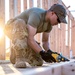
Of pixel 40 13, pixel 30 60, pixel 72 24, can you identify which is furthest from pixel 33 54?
pixel 72 24

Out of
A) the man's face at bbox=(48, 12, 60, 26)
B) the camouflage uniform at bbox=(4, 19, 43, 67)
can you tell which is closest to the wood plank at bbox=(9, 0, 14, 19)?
the camouflage uniform at bbox=(4, 19, 43, 67)

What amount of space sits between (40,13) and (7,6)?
210cm

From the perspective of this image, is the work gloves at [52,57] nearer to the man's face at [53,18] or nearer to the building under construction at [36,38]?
the building under construction at [36,38]

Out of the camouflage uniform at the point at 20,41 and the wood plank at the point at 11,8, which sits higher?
the wood plank at the point at 11,8

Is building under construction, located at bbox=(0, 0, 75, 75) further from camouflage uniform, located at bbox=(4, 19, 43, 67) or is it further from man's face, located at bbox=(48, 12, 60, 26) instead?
man's face, located at bbox=(48, 12, 60, 26)

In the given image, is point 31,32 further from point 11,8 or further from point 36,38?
point 36,38

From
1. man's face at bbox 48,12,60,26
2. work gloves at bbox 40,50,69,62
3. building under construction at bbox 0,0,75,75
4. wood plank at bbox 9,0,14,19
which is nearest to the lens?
building under construction at bbox 0,0,75,75

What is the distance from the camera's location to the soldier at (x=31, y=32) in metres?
2.24

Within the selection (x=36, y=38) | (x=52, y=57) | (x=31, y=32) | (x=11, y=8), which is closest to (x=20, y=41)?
(x=31, y=32)

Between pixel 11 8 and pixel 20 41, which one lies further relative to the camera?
pixel 11 8

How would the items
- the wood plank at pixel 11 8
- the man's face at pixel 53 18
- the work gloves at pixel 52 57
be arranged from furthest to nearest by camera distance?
the wood plank at pixel 11 8 → the man's face at pixel 53 18 → the work gloves at pixel 52 57

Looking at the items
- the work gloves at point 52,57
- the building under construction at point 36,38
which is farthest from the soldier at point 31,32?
the building under construction at point 36,38

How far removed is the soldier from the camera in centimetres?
224

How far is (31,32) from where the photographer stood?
2250mm
